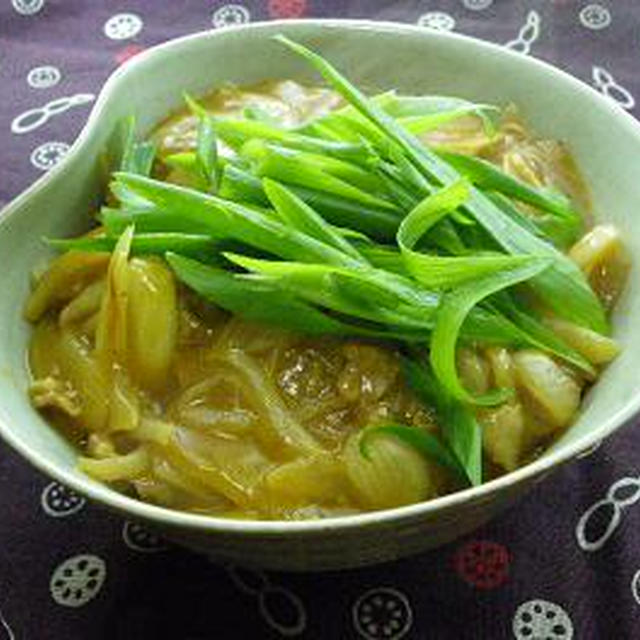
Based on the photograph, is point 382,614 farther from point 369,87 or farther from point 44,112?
point 44,112

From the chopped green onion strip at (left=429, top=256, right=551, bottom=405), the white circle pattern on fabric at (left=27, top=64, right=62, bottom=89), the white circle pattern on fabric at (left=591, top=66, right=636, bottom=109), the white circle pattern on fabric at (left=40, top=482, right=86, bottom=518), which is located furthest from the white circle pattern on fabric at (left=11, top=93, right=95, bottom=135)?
the chopped green onion strip at (left=429, top=256, right=551, bottom=405)

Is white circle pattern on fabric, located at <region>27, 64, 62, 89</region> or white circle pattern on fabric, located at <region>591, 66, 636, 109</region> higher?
white circle pattern on fabric, located at <region>591, 66, 636, 109</region>

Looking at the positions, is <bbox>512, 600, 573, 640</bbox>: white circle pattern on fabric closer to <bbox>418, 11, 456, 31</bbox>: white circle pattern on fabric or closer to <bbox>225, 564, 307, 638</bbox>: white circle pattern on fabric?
<bbox>225, 564, 307, 638</bbox>: white circle pattern on fabric

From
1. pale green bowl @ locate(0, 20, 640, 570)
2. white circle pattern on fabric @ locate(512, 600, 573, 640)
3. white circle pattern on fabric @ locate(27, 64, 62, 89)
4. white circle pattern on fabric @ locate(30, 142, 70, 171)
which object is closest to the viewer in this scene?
pale green bowl @ locate(0, 20, 640, 570)

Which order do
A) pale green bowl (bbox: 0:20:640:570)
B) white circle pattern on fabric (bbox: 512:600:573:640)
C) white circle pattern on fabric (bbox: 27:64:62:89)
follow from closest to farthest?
pale green bowl (bbox: 0:20:640:570), white circle pattern on fabric (bbox: 512:600:573:640), white circle pattern on fabric (bbox: 27:64:62:89)

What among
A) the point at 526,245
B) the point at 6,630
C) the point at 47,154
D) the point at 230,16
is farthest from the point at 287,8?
the point at 6,630

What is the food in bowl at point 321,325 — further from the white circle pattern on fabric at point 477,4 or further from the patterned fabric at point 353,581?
the white circle pattern on fabric at point 477,4

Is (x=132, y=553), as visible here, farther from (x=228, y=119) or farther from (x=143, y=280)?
(x=228, y=119)
